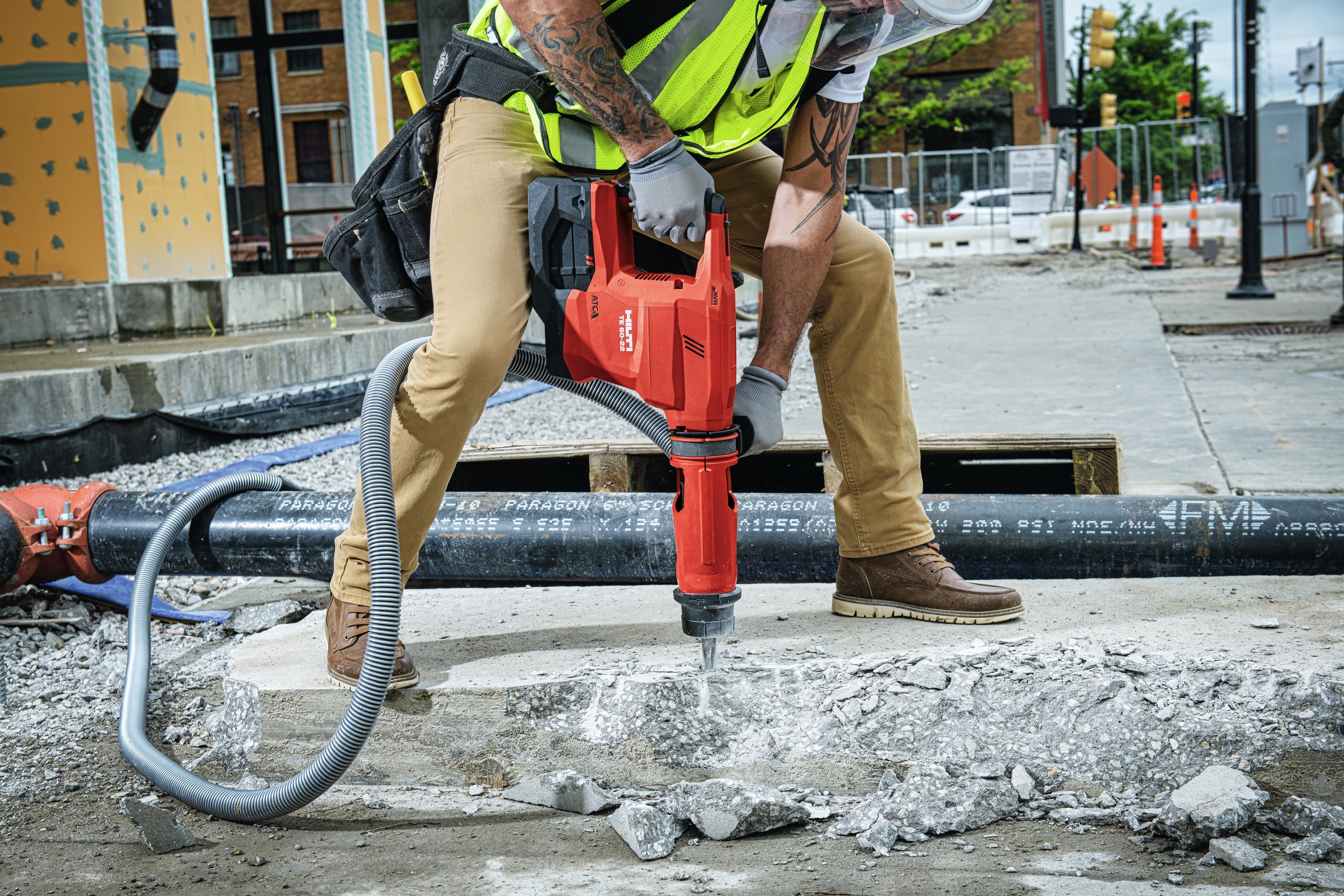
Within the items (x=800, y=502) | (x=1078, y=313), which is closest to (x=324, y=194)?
(x=1078, y=313)

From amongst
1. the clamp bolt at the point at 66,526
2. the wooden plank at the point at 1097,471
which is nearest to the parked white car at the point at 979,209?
the wooden plank at the point at 1097,471

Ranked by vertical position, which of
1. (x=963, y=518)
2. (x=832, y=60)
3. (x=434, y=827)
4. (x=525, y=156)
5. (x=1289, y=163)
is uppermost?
(x=1289, y=163)

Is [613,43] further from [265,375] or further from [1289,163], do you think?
[1289,163]

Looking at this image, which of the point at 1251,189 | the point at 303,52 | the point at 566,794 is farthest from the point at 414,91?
the point at 303,52

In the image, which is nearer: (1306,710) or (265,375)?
(1306,710)

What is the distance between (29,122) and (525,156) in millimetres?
9081

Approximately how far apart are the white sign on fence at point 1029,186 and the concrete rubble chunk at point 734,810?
24.4 m

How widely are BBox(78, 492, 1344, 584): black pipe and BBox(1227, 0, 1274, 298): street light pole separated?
10.2 m

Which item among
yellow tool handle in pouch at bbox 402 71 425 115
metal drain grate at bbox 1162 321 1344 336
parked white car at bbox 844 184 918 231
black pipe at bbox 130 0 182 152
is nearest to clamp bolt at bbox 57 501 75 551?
yellow tool handle in pouch at bbox 402 71 425 115

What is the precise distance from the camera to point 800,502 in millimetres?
3102

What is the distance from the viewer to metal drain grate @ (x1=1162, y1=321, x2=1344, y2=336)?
9.16 meters

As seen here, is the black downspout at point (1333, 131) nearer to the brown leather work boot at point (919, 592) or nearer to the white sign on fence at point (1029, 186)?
the white sign on fence at point (1029, 186)

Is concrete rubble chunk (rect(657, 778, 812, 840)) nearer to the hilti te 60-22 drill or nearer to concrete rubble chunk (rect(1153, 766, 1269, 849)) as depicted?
the hilti te 60-22 drill

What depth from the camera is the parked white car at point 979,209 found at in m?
26.4
